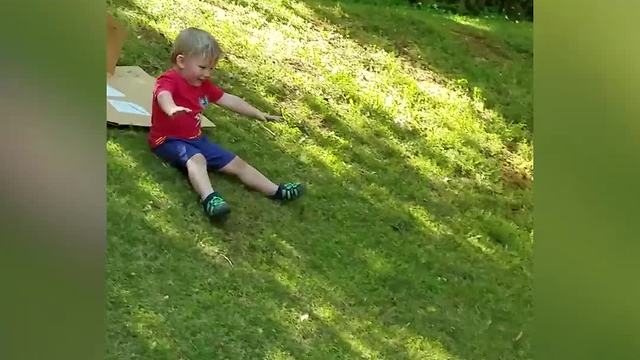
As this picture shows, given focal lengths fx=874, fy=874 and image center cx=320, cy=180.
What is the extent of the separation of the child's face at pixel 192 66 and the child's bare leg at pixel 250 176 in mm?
373

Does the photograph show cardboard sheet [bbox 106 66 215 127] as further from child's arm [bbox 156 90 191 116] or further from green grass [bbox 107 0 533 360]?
child's arm [bbox 156 90 191 116]

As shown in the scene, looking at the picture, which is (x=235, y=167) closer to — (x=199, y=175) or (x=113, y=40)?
(x=199, y=175)

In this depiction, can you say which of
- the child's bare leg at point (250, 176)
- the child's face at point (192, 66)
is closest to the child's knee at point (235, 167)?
the child's bare leg at point (250, 176)

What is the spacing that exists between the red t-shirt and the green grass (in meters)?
0.12

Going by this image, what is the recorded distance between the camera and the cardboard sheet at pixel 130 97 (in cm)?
358

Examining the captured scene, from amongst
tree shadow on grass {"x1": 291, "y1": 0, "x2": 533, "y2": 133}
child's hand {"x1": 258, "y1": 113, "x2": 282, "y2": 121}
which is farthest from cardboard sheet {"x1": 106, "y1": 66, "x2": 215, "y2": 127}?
tree shadow on grass {"x1": 291, "y1": 0, "x2": 533, "y2": 133}

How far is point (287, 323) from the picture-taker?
275 cm

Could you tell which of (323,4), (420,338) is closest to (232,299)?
(420,338)

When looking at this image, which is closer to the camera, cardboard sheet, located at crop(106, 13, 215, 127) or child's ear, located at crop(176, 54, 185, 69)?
child's ear, located at crop(176, 54, 185, 69)

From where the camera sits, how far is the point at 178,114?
3354mm

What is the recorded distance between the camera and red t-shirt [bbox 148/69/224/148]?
11.0 ft

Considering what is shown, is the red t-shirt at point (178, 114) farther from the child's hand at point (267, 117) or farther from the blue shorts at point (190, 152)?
the child's hand at point (267, 117)
